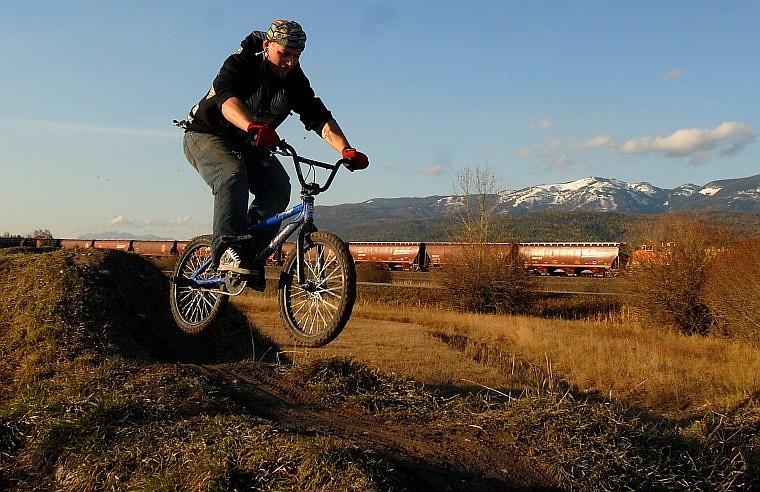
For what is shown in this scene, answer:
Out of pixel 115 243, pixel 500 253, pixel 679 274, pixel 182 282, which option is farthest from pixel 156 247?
pixel 182 282

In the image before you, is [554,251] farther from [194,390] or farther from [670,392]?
[194,390]

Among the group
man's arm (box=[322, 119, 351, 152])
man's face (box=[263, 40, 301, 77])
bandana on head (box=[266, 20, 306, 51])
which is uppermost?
bandana on head (box=[266, 20, 306, 51])

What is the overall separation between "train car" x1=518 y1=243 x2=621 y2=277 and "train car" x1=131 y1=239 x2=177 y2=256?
109ft

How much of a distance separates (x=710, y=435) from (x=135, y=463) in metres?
6.25

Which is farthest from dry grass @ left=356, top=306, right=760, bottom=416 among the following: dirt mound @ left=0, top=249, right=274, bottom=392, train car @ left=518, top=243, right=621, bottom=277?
train car @ left=518, top=243, right=621, bottom=277

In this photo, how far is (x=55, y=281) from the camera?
28.4ft

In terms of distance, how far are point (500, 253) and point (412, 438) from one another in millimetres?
33060

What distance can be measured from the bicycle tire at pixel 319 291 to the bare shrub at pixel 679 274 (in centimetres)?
2557

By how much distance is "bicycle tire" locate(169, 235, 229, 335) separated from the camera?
684cm

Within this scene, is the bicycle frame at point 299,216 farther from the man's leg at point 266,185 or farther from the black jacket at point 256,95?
the black jacket at point 256,95

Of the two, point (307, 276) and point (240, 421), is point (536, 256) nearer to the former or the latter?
point (307, 276)

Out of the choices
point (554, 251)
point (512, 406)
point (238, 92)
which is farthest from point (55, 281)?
point (554, 251)

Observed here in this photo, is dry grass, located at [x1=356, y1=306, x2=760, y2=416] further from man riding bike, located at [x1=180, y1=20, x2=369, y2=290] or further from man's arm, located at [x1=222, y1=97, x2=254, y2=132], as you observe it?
man's arm, located at [x1=222, y1=97, x2=254, y2=132]

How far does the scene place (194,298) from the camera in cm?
720
